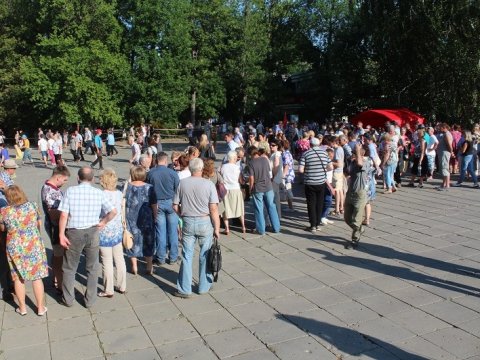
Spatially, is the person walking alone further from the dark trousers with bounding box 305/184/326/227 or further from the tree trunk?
the tree trunk

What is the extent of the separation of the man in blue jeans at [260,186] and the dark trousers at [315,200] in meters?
0.63

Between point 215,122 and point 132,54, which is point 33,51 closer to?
point 132,54

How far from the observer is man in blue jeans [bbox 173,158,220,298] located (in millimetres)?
5414

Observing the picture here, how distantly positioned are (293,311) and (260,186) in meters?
3.15

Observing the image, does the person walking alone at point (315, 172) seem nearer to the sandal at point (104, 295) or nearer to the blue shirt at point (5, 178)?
the sandal at point (104, 295)

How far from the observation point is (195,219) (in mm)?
5422

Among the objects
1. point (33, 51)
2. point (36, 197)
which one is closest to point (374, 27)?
point (36, 197)

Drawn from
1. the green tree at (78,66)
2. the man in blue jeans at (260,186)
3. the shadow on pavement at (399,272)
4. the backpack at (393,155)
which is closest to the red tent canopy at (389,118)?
the backpack at (393,155)

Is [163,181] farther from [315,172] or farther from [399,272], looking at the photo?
[399,272]

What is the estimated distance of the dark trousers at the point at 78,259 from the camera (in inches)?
199

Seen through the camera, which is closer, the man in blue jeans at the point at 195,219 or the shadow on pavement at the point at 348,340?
the shadow on pavement at the point at 348,340

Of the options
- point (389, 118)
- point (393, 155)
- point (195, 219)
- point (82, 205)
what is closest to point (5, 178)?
point (82, 205)

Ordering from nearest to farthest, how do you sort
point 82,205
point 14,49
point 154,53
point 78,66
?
1. point 82,205
2. point 78,66
3. point 154,53
4. point 14,49

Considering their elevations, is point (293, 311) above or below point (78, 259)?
below
